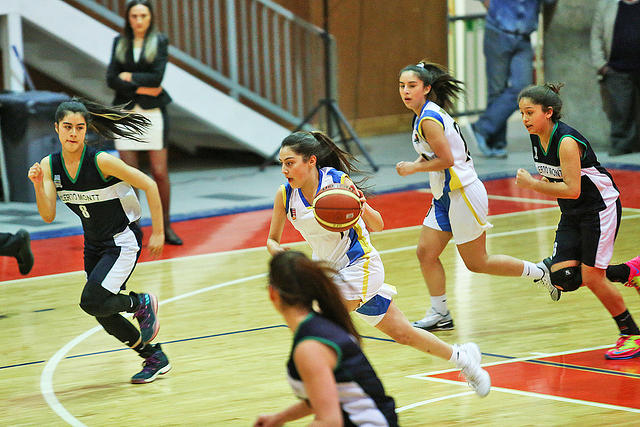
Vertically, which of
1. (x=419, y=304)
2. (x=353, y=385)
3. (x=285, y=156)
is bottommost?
(x=419, y=304)

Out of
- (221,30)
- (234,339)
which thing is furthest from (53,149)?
(234,339)

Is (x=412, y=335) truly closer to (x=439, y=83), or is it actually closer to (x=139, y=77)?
(x=439, y=83)

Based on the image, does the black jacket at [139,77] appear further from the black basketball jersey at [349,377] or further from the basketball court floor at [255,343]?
the black basketball jersey at [349,377]

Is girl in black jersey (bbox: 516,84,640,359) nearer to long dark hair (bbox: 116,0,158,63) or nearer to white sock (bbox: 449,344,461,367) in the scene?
white sock (bbox: 449,344,461,367)

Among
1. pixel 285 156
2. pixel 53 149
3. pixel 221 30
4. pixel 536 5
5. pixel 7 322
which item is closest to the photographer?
pixel 285 156

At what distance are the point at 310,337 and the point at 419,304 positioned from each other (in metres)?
3.79

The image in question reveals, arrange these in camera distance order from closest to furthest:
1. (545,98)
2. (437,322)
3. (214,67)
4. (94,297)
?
(94,297) → (545,98) → (437,322) → (214,67)

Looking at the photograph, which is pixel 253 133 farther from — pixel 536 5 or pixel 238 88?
pixel 536 5

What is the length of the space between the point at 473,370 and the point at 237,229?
5.33m

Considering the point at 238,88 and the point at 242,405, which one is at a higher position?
the point at 238,88

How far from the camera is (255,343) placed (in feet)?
20.3

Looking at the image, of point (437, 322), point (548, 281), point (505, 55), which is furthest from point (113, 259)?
point (505, 55)

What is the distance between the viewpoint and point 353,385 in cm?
335

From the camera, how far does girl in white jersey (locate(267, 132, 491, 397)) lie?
4.77m
